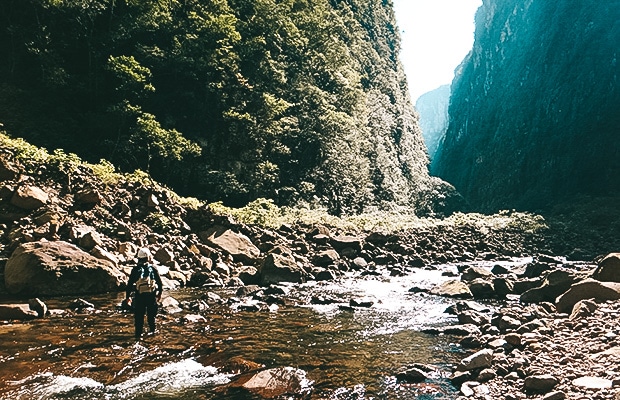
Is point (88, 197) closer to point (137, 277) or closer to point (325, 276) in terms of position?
point (137, 277)

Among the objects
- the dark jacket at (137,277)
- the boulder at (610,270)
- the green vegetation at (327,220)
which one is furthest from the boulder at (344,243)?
the dark jacket at (137,277)

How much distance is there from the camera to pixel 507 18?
3209 inches

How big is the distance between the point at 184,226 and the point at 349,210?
20575mm

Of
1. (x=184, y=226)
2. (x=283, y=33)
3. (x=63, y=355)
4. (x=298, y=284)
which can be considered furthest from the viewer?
(x=283, y=33)

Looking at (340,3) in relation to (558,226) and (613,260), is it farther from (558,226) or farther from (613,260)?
(613,260)

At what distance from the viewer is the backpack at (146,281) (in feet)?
25.4

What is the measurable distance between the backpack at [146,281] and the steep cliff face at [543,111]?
5175 cm

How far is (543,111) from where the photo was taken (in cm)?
5900

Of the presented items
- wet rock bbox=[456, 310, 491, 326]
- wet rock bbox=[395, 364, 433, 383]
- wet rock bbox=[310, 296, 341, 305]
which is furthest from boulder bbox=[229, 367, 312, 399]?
wet rock bbox=[310, 296, 341, 305]

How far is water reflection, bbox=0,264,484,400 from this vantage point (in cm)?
538

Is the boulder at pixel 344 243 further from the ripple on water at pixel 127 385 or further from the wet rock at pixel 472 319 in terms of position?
the ripple on water at pixel 127 385

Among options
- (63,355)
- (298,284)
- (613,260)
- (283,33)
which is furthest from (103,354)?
(283,33)

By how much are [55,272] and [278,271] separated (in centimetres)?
636

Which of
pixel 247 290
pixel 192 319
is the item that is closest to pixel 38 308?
pixel 192 319
